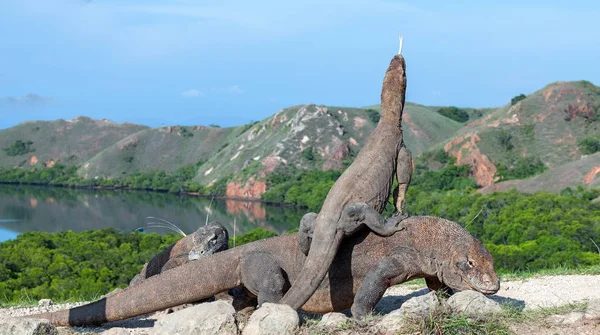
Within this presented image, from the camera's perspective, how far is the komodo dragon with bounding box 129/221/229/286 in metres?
10.9

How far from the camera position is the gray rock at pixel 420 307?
26.2 ft

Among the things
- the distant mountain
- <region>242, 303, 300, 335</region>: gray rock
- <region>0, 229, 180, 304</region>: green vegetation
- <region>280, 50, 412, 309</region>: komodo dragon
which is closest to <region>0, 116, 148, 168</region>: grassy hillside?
the distant mountain

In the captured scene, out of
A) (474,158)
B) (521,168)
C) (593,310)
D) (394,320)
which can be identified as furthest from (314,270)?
(474,158)

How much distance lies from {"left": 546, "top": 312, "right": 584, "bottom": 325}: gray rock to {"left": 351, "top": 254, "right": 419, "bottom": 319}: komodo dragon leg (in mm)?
1593

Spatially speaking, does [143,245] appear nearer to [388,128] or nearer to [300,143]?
[388,128]

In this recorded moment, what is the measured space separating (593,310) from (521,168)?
204ft

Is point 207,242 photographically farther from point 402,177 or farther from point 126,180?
point 126,180

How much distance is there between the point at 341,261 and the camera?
9.34 m

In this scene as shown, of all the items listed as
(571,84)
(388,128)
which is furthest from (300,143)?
(388,128)

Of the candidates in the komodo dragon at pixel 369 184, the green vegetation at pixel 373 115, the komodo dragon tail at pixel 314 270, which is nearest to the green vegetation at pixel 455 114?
the green vegetation at pixel 373 115

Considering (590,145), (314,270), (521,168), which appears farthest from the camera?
(590,145)

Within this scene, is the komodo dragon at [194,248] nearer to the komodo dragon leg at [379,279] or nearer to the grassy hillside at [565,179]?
the komodo dragon leg at [379,279]

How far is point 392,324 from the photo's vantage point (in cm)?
799

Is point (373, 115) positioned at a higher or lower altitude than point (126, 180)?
higher
